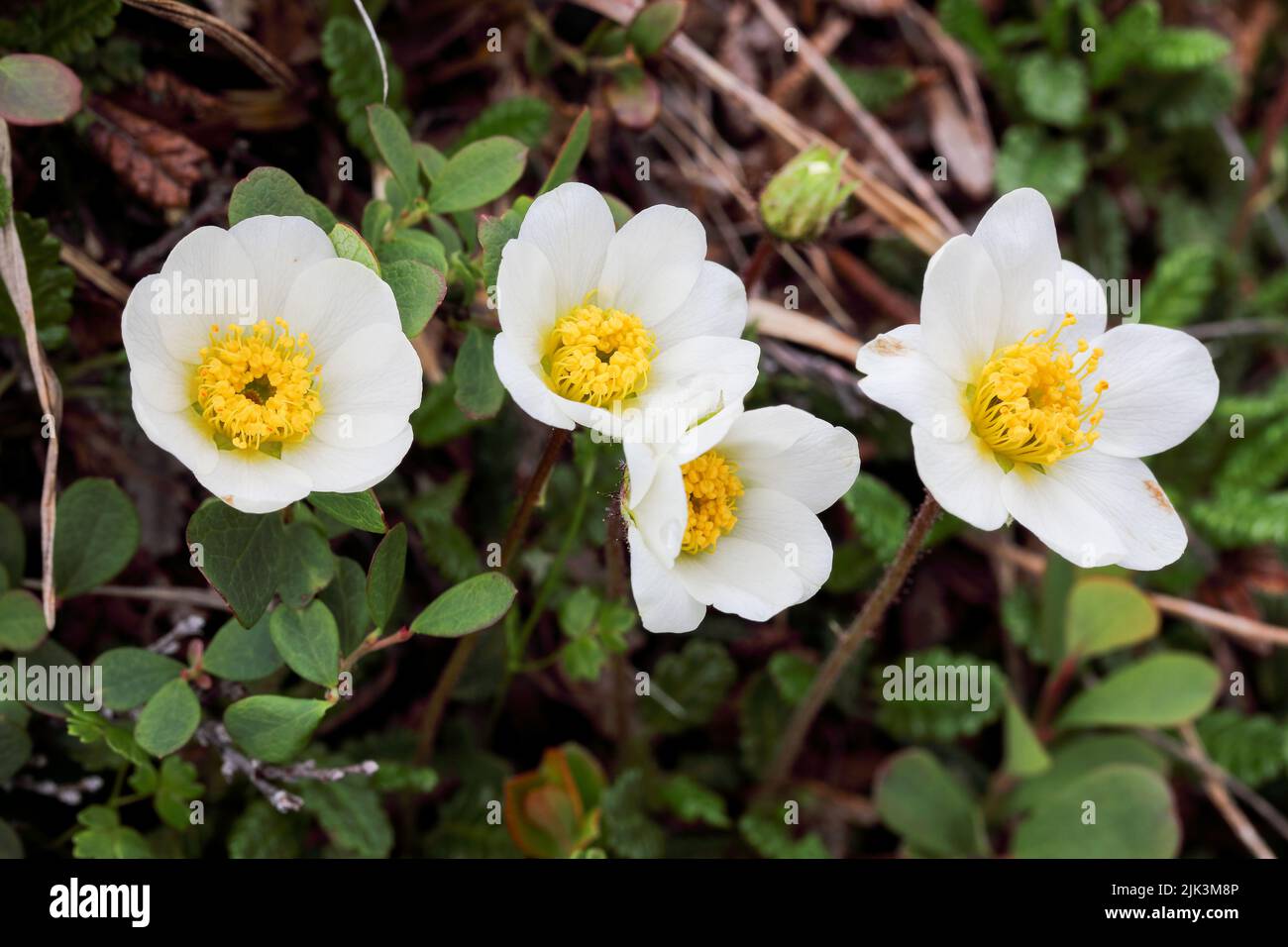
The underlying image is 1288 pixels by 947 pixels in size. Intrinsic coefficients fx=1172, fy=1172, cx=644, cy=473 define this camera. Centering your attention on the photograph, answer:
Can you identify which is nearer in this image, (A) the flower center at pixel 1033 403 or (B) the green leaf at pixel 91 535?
(A) the flower center at pixel 1033 403

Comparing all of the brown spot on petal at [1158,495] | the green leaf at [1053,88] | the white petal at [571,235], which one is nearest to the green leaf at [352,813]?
the white petal at [571,235]

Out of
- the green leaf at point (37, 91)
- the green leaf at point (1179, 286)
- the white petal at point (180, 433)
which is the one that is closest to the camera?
the white petal at point (180, 433)

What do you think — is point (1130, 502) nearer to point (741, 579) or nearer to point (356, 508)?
point (741, 579)

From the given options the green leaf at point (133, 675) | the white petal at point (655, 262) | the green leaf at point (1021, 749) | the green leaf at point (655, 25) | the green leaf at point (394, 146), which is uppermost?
the green leaf at point (655, 25)

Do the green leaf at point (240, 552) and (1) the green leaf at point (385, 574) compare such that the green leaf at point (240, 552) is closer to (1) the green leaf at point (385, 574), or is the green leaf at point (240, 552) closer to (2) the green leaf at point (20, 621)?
(1) the green leaf at point (385, 574)

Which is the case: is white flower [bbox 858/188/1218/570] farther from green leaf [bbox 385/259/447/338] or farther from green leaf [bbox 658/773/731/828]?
green leaf [bbox 658/773/731/828]

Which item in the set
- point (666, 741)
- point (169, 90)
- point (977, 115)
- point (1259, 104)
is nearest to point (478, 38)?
point (169, 90)
